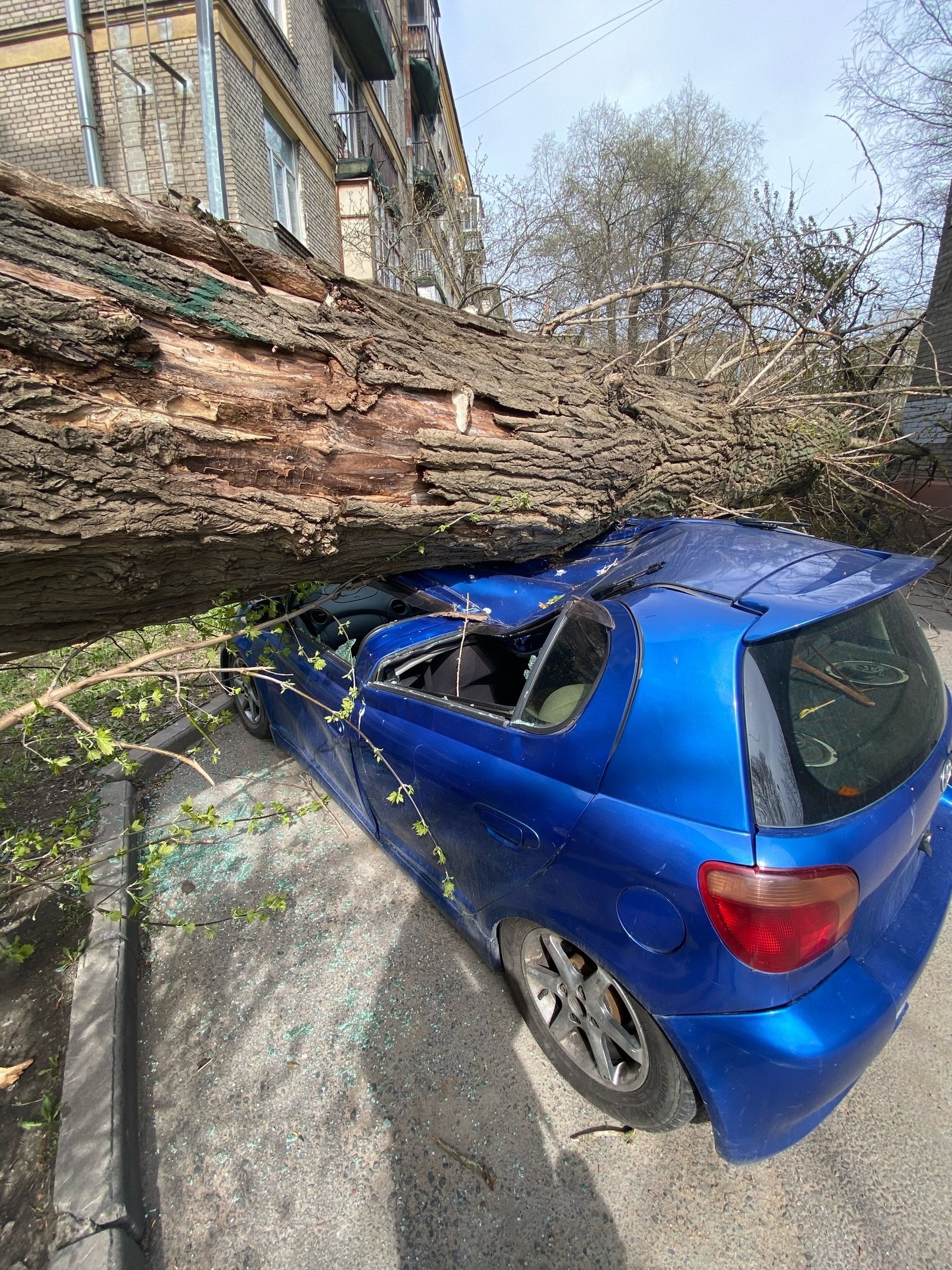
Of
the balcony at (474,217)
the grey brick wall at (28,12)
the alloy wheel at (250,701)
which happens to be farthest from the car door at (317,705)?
the grey brick wall at (28,12)

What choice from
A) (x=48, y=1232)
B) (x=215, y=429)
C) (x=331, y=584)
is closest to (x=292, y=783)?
(x=331, y=584)

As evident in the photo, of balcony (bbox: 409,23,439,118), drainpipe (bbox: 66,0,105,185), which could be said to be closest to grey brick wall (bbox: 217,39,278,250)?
drainpipe (bbox: 66,0,105,185)

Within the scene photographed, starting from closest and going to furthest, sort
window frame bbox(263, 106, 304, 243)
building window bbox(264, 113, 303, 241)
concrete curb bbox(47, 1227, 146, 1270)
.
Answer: concrete curb bbox(47, 1227, 146, 1270) < window frame bbox(263, 106, 304, 243) < building window bbox(264, 113, 303, 241)

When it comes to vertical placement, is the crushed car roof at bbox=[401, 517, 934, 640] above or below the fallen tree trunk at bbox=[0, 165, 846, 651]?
below

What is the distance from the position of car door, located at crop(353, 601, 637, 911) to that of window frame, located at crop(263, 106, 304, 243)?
33.7ft

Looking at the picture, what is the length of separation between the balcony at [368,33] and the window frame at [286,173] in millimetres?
3998

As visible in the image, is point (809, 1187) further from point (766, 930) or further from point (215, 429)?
point (215, 429)

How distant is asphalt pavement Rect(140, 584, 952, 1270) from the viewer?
1507mm

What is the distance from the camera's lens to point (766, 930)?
1.25 metres

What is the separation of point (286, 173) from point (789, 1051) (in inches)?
543

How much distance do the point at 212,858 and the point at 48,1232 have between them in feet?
4.84

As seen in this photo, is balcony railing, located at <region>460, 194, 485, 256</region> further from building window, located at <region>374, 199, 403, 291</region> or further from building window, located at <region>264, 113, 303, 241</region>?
building window, located at <region>264, 113, 303, 241</region>

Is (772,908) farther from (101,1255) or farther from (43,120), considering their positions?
(43,120)

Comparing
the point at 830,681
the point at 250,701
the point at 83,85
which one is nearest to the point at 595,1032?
the point at 830,681
